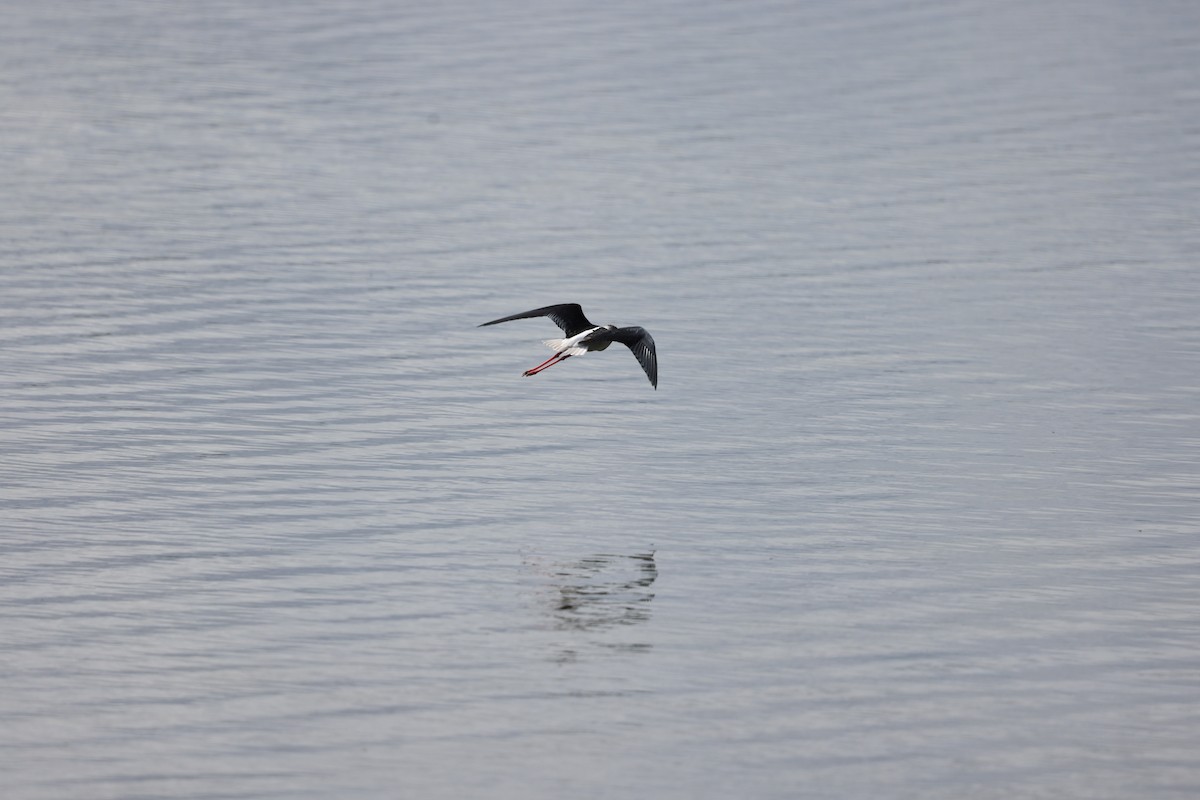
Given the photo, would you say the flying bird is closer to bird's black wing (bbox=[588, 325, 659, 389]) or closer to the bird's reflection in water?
bird's black wing (bbox=[588, 325, 659, 389])

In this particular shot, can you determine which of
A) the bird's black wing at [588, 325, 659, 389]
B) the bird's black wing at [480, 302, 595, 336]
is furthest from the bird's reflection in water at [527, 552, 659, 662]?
the bird's black wing at [480, 302, 595, 336]

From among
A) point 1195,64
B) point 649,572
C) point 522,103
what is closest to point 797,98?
point 522,103

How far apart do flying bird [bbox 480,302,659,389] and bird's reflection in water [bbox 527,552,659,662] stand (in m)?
1.62

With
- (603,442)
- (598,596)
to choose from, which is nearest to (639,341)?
(603,442)

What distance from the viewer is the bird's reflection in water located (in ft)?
42.7

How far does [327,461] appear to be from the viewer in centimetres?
1694

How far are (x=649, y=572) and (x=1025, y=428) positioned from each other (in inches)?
216

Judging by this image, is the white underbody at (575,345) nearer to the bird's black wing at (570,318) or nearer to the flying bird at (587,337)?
the flying bird at (587,337)

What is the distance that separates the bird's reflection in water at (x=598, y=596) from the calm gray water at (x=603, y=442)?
41 millimetres

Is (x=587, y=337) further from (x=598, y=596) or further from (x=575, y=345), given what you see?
(x=598, y=596)

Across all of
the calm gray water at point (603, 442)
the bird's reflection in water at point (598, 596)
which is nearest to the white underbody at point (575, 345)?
the calm gray water at point (603, 442)

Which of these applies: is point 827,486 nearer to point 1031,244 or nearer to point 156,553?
point 156,553

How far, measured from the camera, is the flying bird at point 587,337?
1564 cm

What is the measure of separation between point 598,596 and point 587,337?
131 inches
